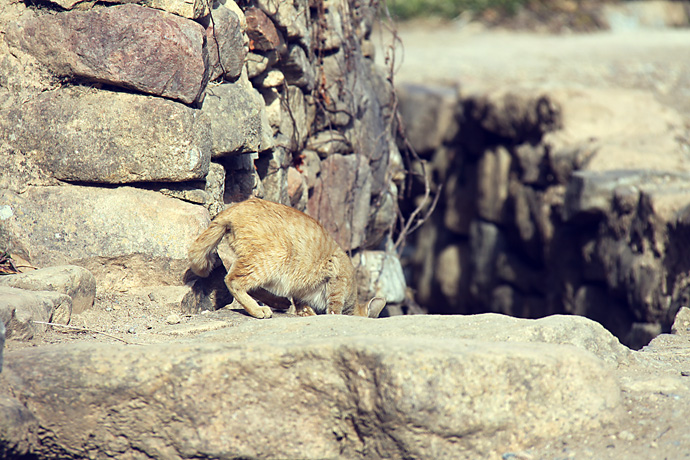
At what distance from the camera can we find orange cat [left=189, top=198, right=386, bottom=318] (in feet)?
12.0

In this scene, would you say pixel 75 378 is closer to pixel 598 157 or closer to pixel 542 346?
pixel 542 346

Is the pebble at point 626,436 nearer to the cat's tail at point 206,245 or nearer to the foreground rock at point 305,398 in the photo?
the foreground rock at point 305,398

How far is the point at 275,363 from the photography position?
2.46 metres

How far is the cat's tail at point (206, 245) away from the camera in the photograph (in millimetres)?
3521

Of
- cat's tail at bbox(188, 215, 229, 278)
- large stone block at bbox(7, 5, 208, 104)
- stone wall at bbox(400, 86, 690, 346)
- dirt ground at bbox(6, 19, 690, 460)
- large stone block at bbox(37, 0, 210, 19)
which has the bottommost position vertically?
stone wall at bbox(400, 86, 690, 346)

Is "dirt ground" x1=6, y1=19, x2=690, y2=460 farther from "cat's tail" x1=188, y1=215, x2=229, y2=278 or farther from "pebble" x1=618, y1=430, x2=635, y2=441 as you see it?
"cat's tail" x1=188, y1=215, x2=229, y2=278

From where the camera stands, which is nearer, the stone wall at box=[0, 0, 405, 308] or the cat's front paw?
the stone wall at box=[0, 0, 405, 308]

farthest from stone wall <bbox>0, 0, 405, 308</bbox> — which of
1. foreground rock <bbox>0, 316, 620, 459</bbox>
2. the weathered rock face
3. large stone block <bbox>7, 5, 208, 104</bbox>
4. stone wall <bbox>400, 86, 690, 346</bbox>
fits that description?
stone wall <bbox>400, 86, 690, 346</bbox>

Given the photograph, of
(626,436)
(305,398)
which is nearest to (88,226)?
(305,398)

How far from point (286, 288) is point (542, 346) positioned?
1834 mm

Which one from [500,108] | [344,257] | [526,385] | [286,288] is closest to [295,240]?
[286,288]

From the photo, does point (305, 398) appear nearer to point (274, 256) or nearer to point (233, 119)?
point (274, 256)

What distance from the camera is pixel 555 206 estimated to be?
809 centimetres

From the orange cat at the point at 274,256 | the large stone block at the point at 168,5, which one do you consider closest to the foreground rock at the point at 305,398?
the orange cat at the point at 274,256
